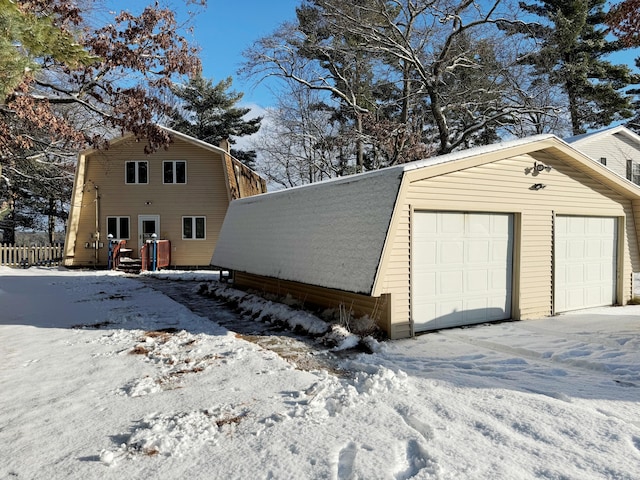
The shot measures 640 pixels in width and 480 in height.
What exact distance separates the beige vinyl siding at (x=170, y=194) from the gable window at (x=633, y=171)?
19.4 meters

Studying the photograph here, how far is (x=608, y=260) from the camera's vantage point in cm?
899

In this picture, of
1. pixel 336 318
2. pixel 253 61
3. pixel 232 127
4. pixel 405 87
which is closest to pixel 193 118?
pixel 232 127

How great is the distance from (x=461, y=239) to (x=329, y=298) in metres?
2.62

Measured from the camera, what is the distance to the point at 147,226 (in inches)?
709

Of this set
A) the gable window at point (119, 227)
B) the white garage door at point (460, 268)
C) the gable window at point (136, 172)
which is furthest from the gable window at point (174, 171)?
the white garage door at point (460, 268)

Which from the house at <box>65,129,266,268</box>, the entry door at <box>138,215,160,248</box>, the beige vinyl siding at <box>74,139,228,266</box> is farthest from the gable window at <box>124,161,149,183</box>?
the entry door at <box>138,215,160,248</box>

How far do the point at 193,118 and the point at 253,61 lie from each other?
50.1 feet

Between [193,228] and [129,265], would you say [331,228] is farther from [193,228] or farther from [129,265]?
[129,265]

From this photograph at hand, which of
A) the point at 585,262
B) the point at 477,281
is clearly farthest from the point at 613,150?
the point at 477,281

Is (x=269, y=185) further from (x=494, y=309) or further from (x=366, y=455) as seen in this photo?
(x=366, y=455)

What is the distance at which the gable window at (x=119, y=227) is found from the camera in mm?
17906

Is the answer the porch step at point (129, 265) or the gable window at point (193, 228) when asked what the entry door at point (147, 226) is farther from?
the gable window at point (193, 228)

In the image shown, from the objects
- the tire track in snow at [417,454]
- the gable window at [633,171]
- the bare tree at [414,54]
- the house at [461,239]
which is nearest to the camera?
the tire track in snow at [417,454]

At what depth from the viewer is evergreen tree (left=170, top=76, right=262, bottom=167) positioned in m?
29.1
